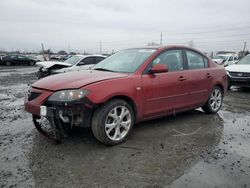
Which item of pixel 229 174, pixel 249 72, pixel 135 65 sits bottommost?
pixel 229 174

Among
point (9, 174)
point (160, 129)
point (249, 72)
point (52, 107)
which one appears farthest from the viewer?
point (249, 72)

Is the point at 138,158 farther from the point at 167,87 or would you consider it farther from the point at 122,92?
the point at 167,87

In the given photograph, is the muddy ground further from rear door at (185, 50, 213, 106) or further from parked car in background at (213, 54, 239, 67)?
parked car in background at (213, 54, 239, 67)

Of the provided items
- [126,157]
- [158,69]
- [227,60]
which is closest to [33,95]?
[126,157]

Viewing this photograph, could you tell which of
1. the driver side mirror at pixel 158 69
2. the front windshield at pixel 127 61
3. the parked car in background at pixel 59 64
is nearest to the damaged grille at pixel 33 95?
the front windshield at pixel 127 61

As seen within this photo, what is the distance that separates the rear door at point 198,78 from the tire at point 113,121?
180 centimetres

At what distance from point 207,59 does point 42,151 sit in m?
4.24

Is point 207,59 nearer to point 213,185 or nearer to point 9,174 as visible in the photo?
point 213,185

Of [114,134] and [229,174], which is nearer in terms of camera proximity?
[229,174]

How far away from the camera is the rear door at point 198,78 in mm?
5383

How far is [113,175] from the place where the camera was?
10.3 ft

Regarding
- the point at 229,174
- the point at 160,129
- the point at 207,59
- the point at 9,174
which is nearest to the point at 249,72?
the point at 207,59

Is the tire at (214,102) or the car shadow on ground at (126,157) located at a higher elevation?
the tire at (214,102)

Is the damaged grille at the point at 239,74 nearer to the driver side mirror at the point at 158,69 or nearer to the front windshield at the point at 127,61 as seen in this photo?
the front windshield at the point at 127,61
